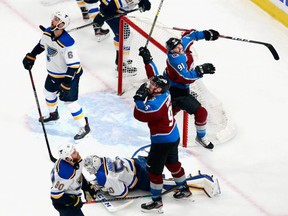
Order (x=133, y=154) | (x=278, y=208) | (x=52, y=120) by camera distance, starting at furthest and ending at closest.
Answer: (x=52, y=120)
(x=133, y=154)
(x=278, y=208)

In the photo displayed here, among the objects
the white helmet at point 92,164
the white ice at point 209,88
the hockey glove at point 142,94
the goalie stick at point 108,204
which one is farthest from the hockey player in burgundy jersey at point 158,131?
the white helmet at point 92,164

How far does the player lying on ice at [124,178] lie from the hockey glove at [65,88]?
0.74 m

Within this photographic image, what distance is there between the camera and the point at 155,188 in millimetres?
5902

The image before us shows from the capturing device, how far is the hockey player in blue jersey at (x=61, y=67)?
6367 millimetres

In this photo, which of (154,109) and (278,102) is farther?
(278,102)

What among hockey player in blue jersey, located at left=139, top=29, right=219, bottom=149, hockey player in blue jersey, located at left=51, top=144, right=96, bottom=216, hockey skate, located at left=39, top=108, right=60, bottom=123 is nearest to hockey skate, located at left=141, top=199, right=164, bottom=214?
hockey player in blue jersey, located at left=51, top=144, right=96, bottom=216

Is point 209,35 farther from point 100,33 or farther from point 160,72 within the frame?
point 100,33

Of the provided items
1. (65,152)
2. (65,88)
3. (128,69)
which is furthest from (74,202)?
(128,69)

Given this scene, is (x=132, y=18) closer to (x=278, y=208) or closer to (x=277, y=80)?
(x=277, y=80)

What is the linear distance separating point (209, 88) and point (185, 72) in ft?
4.61

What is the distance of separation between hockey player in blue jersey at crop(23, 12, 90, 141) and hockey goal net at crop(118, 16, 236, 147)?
2.28 ft

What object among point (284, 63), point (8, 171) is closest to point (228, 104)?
point (284, 63)

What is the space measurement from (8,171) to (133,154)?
990 millimetres

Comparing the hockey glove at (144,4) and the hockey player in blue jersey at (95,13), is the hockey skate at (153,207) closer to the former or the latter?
the hockey glove at (144,4)
